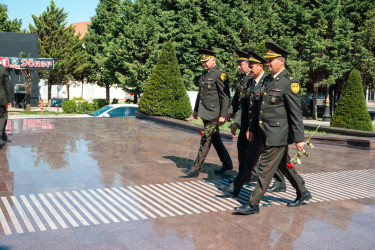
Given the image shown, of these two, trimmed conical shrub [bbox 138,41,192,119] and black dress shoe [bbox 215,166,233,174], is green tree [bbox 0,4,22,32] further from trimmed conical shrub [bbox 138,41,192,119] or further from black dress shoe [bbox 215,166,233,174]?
black dress shoe [bbox 215,166,233,174]

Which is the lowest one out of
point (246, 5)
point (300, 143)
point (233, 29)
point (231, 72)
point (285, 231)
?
point (285, 231)

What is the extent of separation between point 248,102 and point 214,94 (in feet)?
2.61

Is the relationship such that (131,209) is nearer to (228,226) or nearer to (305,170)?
(228,226)

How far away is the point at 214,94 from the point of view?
6.82 meters

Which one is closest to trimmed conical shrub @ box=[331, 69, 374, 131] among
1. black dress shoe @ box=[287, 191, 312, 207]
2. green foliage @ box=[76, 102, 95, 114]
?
black dress shoe @ box=[287, 191, 312, 207]

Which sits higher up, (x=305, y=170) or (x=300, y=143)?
(x=300, y=143)

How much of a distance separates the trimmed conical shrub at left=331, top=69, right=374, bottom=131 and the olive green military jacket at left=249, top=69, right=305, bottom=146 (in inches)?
399

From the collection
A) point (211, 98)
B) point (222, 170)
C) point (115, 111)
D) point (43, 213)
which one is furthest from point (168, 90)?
point (43, 213)

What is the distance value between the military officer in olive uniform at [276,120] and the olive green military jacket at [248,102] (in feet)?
1.91

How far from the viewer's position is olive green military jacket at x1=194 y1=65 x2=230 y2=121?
6.75 meters

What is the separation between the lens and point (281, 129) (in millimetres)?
5016

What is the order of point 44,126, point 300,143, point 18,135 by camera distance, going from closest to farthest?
A: point 300,143, point 18,135, point 44,126

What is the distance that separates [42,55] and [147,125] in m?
39.1

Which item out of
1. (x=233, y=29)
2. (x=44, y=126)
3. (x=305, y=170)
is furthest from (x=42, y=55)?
(x=305, y=170)
